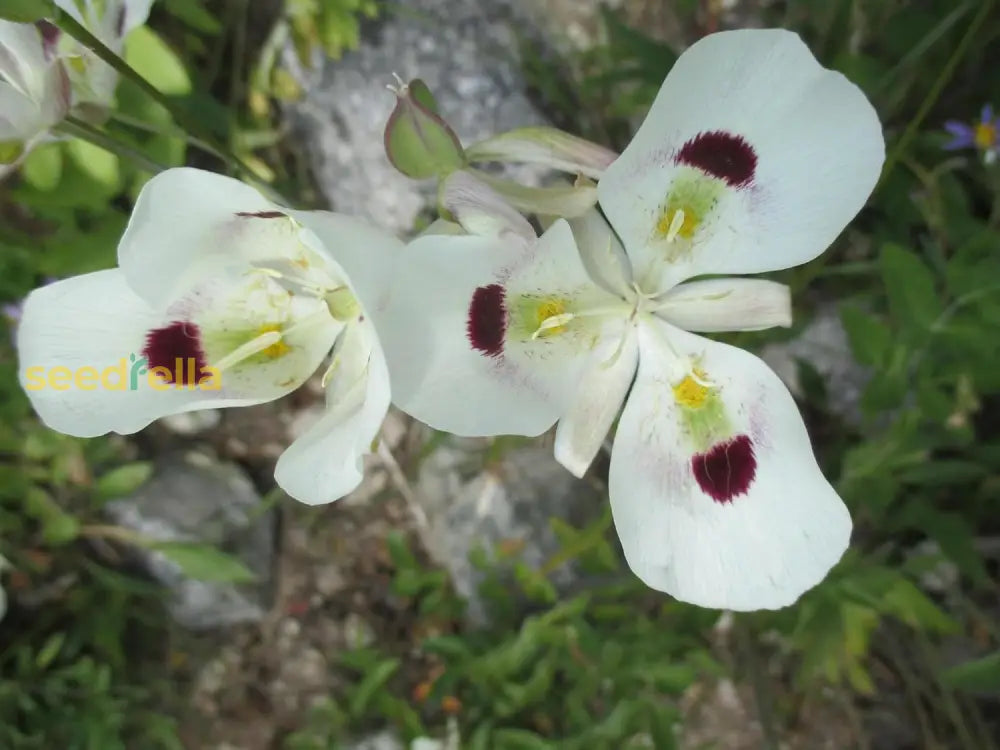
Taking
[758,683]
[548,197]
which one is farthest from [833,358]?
[548,197]

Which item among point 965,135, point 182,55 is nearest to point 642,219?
point 965,135

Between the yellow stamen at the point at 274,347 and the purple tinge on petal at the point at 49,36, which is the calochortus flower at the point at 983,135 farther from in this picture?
the purple tinge on petal at the point at 49,36

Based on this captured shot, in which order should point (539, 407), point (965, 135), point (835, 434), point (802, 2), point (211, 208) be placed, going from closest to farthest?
point (211, 208) < point (539, 407) < point (965, 135) < point (802, 2) < point (835, 434)

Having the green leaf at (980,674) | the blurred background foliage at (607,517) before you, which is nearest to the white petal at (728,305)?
the blurred background foliage at (607,517)

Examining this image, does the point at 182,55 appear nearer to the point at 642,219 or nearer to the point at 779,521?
the point at 642,219

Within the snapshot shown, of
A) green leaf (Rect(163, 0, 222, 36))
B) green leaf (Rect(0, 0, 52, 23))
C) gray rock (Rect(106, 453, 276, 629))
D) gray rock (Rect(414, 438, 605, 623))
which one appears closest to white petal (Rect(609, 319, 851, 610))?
green leaf (Rect(0, 0, 52, 23))

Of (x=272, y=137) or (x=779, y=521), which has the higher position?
(x=779, y=521)

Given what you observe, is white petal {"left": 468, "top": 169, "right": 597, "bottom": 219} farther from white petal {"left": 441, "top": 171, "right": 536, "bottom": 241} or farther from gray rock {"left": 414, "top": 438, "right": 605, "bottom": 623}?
gray rock {"left": 414, "top": 438, "right": 605, "bottom": 623}
